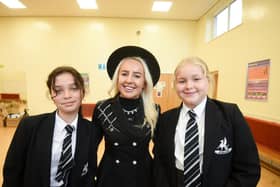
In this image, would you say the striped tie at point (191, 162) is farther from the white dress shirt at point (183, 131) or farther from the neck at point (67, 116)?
the neck at point (67, 116)

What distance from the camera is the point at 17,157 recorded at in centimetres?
132

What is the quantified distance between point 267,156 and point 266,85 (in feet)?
4.83

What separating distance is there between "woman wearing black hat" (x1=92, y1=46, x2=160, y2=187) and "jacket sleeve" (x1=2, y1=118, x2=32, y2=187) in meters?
0.51

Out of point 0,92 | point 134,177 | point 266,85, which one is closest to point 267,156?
point 266,85

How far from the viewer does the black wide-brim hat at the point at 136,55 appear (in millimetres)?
1763

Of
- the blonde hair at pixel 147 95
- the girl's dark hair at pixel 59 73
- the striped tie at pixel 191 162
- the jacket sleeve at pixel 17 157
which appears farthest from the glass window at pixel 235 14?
the jacket sleeve at pixel 17 157

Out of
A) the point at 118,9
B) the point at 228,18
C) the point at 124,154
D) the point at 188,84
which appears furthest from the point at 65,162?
the point at 118,9

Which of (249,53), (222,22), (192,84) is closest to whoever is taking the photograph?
(192,84)

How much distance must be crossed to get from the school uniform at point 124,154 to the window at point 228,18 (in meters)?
5.03

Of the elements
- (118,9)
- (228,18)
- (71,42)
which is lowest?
(71,42)

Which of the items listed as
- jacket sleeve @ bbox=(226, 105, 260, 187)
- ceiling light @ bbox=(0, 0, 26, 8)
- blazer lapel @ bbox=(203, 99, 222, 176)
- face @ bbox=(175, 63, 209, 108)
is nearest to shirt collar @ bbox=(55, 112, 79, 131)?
face @ bbox=(175, 63, 209, 108)

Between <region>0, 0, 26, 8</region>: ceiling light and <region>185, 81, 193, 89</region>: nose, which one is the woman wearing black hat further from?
<region>0, 0, 26, 8</region>: ceiling light

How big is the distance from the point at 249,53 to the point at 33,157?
4.97m

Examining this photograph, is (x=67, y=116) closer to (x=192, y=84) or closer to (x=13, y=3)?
(x=192, y=84)
